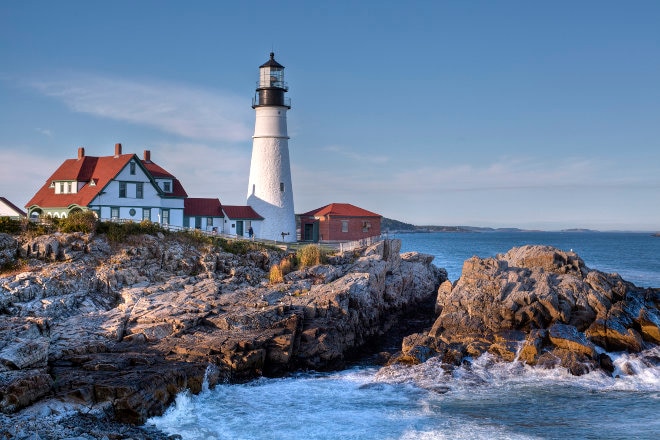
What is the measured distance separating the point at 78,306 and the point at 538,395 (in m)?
16.4

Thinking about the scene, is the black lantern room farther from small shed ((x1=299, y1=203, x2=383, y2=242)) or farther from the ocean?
the ocean

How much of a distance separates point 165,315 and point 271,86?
21056 mm

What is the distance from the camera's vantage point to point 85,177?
35.8 m

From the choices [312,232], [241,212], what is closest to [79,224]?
[241,212]

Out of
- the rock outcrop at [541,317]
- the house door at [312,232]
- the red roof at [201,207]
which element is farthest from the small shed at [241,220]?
the rock outcrop at [541,317]

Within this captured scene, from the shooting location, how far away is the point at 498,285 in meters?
23.6

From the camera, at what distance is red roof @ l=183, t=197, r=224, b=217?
38844mm

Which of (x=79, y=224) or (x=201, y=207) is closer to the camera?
(x=79, y=224)

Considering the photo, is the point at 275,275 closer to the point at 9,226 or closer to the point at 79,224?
the point at 79,224

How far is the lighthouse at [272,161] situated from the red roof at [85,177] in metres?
4.89

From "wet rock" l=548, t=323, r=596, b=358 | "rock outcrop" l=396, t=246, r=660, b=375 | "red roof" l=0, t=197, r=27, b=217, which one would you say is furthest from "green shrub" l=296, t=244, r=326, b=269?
"red roof" l=0, t=197, r=27, b=217

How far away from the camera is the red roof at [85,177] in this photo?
3434cm

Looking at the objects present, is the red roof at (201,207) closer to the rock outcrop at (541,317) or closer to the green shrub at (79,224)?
the green shrub at (79,224)

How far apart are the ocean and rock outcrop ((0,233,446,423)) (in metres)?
0.94
